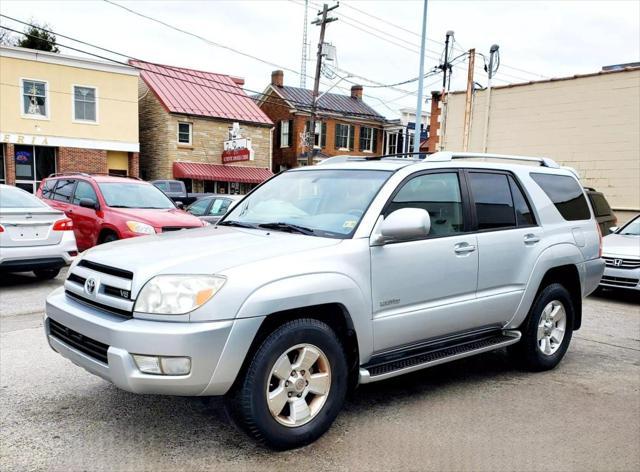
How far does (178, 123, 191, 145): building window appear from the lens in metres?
28.8

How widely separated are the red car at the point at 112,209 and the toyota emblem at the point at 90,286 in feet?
17.8

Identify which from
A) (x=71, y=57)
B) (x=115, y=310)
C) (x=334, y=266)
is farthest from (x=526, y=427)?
(x=71, y=57)

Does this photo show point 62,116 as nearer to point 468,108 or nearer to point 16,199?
point 468,108

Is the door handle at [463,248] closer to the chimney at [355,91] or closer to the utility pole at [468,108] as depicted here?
the utility pole at [468,108]

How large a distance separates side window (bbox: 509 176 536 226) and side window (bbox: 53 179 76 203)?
8.30 metres

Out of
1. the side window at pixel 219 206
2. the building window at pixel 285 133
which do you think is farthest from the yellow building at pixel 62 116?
the side window at pixel 219 206

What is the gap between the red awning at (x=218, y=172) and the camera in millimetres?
28344

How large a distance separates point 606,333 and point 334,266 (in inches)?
187

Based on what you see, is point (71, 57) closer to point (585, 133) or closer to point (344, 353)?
point (585, 133)

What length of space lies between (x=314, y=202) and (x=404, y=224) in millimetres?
849

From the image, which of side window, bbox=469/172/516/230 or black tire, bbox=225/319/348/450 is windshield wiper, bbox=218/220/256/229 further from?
side window, bbox=469/172/516/230

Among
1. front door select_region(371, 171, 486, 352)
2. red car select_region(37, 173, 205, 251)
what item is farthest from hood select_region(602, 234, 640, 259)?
red car select_region(37, 173, 205, 251)

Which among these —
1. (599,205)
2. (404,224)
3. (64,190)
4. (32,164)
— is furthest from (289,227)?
(32,164)

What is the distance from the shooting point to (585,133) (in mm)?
16594
